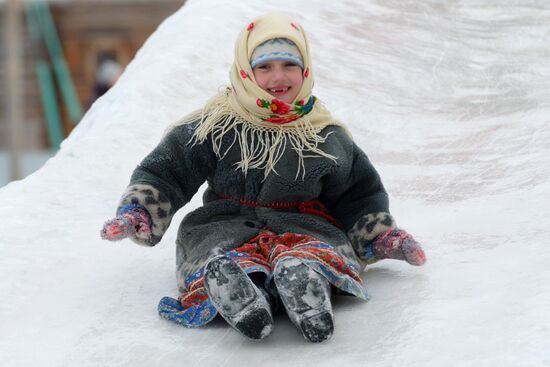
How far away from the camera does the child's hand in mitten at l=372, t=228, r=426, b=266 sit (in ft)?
6.53

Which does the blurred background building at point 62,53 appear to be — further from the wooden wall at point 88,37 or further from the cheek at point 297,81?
the cheek at point 297,81

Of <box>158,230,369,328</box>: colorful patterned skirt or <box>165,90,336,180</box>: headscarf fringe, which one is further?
<box>165,90,336,180</box>: headscarf fringe

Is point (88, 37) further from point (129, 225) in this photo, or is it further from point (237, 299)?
point (237, 299)

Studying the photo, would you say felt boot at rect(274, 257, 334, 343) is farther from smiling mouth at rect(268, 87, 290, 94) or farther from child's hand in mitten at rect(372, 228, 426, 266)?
smiling mouth at rect(268, 87, 290, 94)

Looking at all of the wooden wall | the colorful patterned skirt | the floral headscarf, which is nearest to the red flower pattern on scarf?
the floral headscarf

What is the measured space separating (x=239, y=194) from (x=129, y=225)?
0.85 ft

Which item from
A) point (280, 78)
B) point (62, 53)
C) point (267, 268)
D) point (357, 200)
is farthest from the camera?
point (62, 53)

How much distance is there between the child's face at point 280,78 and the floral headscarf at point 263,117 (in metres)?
0.01

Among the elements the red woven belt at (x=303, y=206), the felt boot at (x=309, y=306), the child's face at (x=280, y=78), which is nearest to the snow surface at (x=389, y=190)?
the felt boot at (x=309, y=306)

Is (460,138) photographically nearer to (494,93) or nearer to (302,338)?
(494,93)

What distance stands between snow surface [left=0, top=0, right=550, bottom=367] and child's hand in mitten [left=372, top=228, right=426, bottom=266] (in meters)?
0.06

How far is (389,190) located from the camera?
2699 millimetres

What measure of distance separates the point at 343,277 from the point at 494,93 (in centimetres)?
183

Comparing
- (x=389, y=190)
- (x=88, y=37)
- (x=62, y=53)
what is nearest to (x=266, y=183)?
(x=389, y=190)
